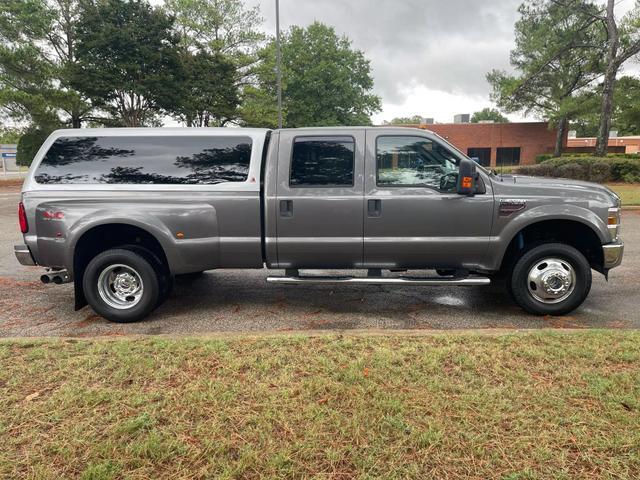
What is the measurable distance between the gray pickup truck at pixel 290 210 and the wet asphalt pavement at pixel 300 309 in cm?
30

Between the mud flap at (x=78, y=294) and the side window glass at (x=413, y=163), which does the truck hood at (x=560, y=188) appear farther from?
the mud flap at (x=78, y=294)

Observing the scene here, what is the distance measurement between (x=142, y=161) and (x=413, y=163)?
2863 millimetres

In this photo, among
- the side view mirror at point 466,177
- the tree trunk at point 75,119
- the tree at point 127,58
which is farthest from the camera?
the tree trunk at point 75,119

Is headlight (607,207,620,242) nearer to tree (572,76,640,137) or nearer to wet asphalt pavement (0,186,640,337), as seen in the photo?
wet asphalt pavement (0,186,640,337)

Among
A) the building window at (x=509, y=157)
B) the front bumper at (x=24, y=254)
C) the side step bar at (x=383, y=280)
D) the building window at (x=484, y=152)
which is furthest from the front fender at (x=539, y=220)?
the building window at (x=509, y=157)

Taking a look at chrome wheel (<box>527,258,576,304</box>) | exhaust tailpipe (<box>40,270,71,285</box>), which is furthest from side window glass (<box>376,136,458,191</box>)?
exhaust tailpipe (<box>40,270,71,285</box>)

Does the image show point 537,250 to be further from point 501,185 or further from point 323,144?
point 323,144

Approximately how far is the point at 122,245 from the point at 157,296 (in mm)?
700

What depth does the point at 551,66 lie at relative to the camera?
36.4m

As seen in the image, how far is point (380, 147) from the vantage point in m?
4.86

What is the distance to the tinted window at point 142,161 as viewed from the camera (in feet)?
15.9

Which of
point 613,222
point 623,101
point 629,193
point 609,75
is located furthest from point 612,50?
point 613,222

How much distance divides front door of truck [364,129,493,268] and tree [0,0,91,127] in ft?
83.4

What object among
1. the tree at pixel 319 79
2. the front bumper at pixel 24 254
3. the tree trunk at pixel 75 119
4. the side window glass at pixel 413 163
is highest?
the tree at pixel 319 79
